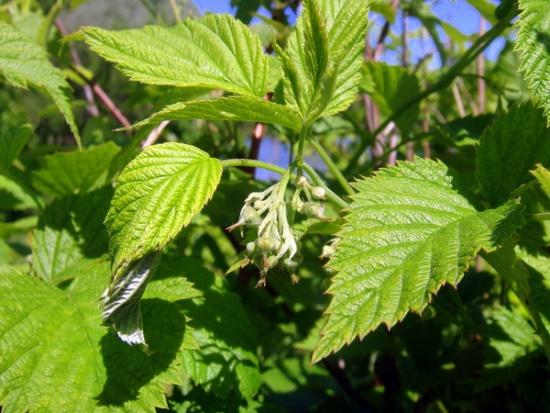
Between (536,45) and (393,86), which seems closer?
(536,45)

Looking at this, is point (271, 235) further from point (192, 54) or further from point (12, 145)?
point (12, 145)

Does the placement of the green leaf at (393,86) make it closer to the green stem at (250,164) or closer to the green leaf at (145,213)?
the green stem at (250,164)

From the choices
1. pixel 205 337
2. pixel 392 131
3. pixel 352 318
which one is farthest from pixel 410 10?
pixel 352 318

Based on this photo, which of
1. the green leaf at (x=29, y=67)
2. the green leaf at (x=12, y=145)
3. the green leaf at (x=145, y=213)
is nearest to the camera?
the green leaf at (x=145, y=213)

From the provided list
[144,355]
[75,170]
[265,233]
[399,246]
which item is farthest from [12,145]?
[399,246]

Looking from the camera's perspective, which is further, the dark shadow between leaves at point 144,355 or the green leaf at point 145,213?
the dark shadow between leaves at point 144,355

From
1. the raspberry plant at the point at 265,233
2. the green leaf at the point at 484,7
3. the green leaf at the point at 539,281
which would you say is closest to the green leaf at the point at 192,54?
the raspberry plant at the point at 265,233

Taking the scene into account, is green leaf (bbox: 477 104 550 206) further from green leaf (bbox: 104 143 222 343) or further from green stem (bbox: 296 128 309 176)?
green leaf (bbox: 104 143 222 343)

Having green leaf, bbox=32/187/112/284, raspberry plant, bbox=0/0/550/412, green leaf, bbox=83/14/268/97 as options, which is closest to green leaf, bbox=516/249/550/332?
raspberry plant, bbox=0/0/550/412
